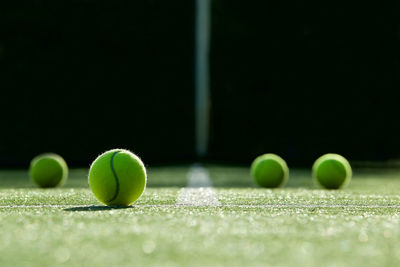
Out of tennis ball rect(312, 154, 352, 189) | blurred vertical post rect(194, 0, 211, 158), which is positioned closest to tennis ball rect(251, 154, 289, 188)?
tennis ball rect(312, 154, 352, 189)

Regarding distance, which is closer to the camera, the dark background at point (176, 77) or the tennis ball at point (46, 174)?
the tennis ball at point (46, 174)

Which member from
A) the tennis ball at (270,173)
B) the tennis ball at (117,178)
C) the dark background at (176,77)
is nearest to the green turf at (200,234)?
the tennis ball at (117,178)

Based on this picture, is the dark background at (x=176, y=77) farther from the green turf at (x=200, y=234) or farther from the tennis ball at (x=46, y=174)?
the green turf at (x=200, y=234)

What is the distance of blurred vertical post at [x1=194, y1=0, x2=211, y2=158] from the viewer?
10617 mm

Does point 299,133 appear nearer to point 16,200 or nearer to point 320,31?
point 320,31

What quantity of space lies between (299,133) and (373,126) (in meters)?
1.39

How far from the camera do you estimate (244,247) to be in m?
1.71

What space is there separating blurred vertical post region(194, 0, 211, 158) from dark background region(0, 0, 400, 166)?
32cm

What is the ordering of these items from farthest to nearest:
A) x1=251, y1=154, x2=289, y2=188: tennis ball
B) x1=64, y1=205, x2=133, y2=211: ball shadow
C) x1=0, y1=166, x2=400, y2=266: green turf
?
1. x1=251, y1=154, x2=289, y2=188: tennis ball
2. x1=64, y1=205, x2=133, y2=211: ball shadow
3. x1=0, y1=166, x2=400, y2=266: green turf

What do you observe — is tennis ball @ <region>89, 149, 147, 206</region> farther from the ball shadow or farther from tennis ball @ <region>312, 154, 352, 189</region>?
tennis ball @ <region>312, 154, 352, 189</region>

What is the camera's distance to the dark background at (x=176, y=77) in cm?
1009

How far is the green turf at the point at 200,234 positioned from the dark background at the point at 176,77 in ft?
23.6

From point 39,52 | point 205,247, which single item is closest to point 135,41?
point 39,52

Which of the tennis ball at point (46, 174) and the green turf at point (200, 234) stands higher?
the green turf at point (200, 234)
